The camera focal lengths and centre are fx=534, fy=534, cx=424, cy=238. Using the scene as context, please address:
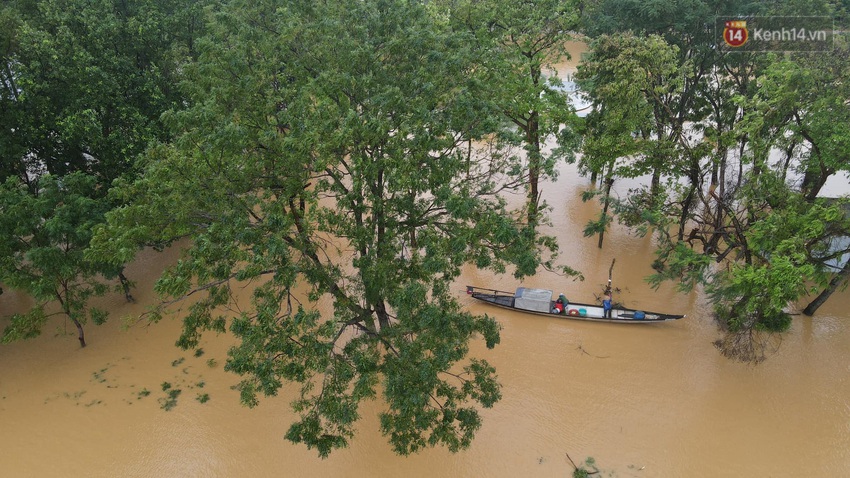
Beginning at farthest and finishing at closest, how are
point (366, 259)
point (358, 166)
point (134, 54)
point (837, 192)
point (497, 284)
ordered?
point (837, 192), point (497, 284), point (134, 54), point (366, 259), point (358, 166)

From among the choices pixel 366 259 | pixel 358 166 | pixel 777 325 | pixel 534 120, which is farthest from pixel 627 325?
pixel 358 166

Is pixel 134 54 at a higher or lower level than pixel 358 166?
higher

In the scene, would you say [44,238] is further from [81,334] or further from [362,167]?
[362,167]

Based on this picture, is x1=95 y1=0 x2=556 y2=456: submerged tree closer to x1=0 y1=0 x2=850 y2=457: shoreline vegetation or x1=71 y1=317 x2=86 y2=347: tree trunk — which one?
x1=0 y1=0 x2=850 y2=457: shoreline vegetation

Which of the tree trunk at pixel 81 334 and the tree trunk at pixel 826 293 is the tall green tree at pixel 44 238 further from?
the tree trunk at pixel 826 293

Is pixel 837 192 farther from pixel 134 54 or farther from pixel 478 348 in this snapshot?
pixel 134 54

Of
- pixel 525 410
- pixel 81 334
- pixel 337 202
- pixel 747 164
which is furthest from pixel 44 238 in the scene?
pixel 747 164
